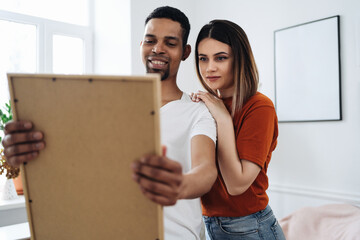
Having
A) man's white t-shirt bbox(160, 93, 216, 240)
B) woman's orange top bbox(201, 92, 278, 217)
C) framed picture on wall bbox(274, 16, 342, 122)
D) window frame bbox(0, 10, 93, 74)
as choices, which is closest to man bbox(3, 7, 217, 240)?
man's white t-shirt bbox(160, 93, 216, 240)

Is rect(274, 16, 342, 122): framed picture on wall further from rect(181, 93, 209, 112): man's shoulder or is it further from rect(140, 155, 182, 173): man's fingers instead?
rect(140, 155, 182, 173): man's fingers

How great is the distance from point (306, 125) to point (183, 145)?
1665mm

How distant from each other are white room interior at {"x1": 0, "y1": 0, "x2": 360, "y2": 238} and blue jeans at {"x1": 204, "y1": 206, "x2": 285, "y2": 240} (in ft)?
4.14

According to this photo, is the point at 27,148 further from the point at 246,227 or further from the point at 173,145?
the point at 246,227

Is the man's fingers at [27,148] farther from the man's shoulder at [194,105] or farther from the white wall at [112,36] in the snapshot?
the white wall at [112,36]

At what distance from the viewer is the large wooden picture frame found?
2.15 feet

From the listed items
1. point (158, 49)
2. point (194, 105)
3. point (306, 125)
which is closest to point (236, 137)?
point (194, 105)

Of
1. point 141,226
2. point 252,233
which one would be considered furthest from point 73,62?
point 141,226

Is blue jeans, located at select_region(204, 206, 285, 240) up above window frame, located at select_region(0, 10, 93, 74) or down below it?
below

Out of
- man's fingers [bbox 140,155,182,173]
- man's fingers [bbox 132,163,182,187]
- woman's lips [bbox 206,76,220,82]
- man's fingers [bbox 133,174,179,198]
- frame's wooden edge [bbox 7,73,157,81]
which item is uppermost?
woman's lips [bbox 206,76,220,82]

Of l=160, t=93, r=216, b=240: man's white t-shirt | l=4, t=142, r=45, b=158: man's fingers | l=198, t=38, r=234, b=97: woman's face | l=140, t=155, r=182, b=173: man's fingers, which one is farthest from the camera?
l=198, t=38, r=234, b=97: woman's face

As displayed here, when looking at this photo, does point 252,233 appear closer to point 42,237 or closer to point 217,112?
point 217,112

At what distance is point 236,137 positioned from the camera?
1170 mm

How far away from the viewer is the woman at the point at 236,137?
3.63 ft
